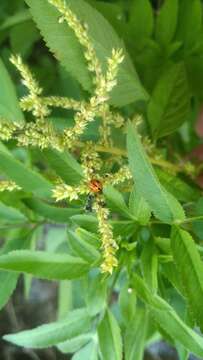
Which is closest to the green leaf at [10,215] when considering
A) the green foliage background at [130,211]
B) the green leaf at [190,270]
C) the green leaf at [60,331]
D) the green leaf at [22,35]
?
the green foliage background at [130,211]

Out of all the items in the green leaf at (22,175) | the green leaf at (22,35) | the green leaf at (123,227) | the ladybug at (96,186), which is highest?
the green leaf at (22,35)

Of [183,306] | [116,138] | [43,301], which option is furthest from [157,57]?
[43,301]

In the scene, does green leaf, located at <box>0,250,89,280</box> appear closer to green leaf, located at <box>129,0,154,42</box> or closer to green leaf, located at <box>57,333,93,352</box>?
green leaf, located at <box>57,333,93,352</box>

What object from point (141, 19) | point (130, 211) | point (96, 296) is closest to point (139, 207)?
point (130, 211)

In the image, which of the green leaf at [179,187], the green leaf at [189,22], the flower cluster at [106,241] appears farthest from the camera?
the green leaf at [189,22]

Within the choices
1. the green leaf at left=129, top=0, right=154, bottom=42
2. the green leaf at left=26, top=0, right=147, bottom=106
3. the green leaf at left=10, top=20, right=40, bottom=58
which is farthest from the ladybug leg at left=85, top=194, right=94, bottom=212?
the green leaf at left=10, top=20, right=40, bottom=58

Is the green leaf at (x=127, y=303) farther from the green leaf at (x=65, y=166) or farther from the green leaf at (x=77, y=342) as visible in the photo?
the green leaf at (x=65, y=166)

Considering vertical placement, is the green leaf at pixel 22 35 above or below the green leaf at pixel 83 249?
above
